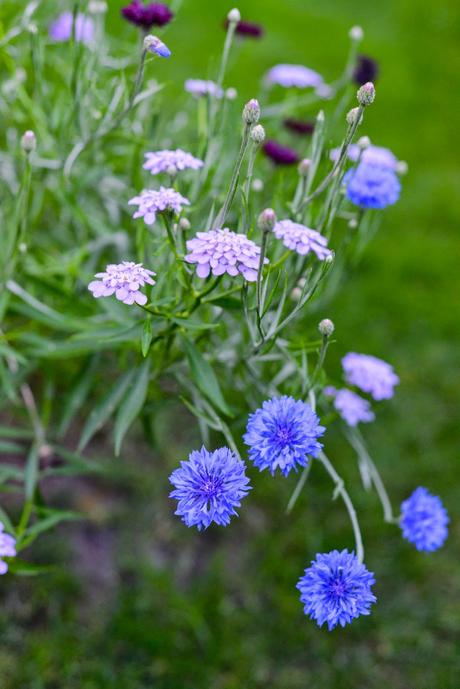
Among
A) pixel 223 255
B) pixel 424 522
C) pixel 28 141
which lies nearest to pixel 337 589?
pixel 424 522

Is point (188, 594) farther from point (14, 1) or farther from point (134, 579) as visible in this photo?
point (14, 1)

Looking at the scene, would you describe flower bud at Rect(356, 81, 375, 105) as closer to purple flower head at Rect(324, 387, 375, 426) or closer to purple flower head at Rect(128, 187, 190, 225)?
purple flower head at Rect(128, 187, 190, 225)

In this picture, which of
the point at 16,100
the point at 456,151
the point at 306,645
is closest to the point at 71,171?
the point at 16,100

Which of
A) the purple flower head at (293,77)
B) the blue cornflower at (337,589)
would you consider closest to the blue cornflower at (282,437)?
the blue cornflower at (337,589)

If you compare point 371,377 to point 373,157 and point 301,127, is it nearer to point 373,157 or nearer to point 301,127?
point 373,157

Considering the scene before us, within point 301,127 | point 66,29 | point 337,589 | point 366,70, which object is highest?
point 66,29

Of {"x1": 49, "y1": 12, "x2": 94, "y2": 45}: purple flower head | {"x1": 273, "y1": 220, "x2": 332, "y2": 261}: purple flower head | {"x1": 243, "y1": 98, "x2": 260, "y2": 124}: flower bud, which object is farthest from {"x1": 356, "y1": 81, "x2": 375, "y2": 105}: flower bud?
{"x1": 49, "y1": 12, "x2": 94, "y2": 45}: purple flower head

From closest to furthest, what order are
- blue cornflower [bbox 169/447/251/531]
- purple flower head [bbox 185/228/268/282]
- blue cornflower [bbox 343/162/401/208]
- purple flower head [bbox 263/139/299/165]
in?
blue cornflower [bbox 169/447/251/531] < purple flower head [bbox 185/228/268/282] < blue cornflower [bbox 343/162/401/208] < purple flower head [bbox 263/139/299/165]
